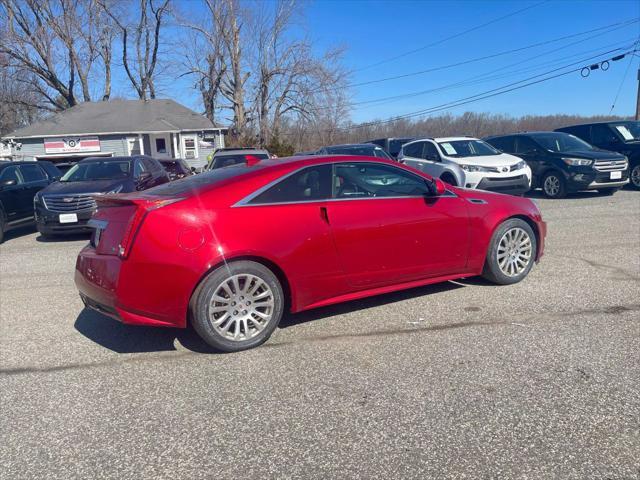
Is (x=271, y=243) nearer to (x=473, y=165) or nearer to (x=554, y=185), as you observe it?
(x=473, y=165)

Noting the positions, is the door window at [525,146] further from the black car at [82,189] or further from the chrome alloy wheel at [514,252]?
the black car at [82,189]

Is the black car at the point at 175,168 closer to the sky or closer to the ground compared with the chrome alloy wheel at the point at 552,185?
closer to the sky

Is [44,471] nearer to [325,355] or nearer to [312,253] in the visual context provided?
[325,355]

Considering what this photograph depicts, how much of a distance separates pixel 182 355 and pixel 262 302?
2.52 ft

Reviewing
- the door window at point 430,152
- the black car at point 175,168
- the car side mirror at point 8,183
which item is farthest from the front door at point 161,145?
the door window at point 430,152

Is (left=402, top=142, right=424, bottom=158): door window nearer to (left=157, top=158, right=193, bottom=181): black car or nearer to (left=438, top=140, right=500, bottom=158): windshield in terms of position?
(left=438, top=140, right=500, bottom=158): windshield

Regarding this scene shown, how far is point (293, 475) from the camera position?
258 cm

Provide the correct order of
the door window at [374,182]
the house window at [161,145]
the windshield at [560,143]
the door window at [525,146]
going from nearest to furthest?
the door window at [374,182], the windshield at [560,143], the door window at [525,146], the house window at [161,145]

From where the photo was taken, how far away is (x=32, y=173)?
11281 millimetres

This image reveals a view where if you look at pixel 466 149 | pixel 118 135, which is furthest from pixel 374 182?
pixel 118 135

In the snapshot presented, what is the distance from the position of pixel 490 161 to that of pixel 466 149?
984 mm

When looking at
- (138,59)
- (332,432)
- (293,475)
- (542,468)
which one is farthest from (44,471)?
(138,59)

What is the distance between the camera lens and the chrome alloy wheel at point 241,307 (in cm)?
396

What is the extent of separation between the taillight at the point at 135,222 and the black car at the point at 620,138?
13652 mm
